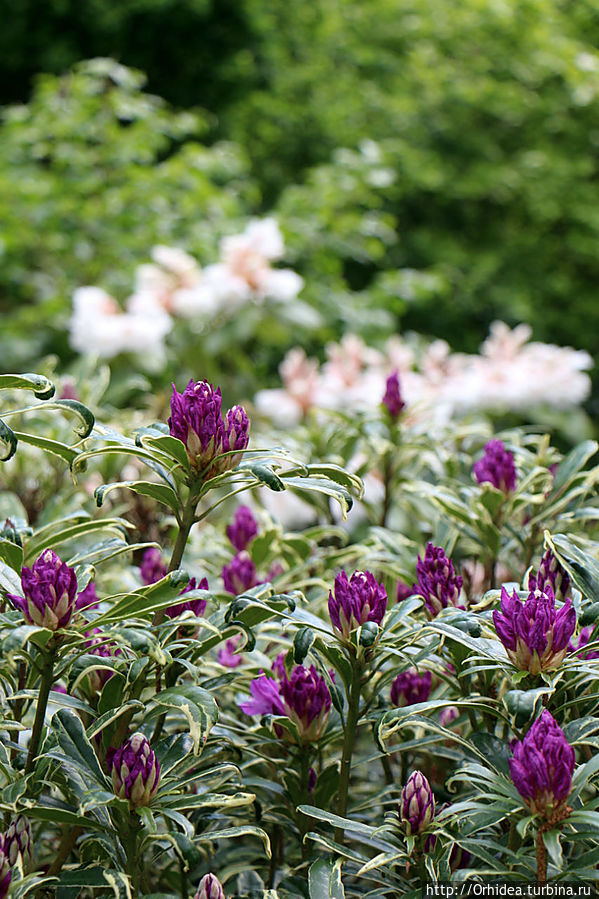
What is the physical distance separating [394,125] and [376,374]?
198 inches

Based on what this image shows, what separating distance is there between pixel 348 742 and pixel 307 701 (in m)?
0.06

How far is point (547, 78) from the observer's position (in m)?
6.94

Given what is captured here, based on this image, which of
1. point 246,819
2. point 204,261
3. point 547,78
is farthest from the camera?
point 547,78

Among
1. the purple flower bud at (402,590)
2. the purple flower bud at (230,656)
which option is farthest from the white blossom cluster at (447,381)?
the purple flower bud at (230,656)

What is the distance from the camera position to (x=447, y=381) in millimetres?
3115

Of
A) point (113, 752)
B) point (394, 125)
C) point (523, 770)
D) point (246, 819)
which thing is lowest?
point (394, 125)

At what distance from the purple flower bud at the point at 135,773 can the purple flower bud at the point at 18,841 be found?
0.33ft

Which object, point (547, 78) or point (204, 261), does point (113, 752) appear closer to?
point (204, 261)

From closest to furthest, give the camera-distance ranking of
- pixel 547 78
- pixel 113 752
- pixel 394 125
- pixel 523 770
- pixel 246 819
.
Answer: pixel 523 770 → pixel 113 752 → pixel 246 819 → pixel 547 78 → pixel 394 125

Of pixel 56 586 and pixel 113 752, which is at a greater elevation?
pixel 56 586

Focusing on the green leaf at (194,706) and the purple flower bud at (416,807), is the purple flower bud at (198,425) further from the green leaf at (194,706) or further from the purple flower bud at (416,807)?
the purple flower bud at (416,807)

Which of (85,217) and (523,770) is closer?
(523,770)

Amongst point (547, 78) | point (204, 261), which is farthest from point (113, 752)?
point (547, 78)

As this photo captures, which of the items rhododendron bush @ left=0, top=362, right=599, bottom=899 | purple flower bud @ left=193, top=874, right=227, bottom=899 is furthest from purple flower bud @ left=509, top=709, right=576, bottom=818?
purple flower bud @ left=193, top=874, right=227, bottom=899
